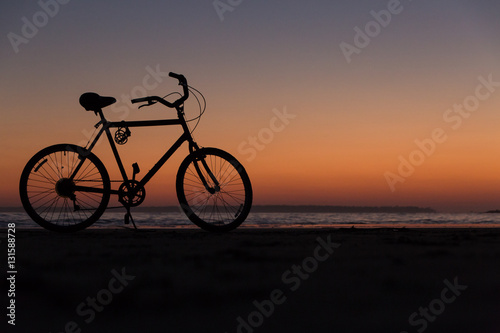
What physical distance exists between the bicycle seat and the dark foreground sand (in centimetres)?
282

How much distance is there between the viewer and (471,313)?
242cm

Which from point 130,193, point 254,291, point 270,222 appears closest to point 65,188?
point 130,193

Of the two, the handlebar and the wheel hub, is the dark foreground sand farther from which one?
the handlebar

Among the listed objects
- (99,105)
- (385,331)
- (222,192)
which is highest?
(99,105)

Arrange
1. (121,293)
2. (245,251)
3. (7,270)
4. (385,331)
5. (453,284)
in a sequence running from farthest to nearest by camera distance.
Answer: (245,251) → (7,270) → (453,284) → (121,293) → (385,331)

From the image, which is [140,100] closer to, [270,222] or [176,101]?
[176,101]

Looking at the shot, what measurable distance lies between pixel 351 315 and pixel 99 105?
5360 mm

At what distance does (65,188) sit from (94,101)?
3.92 feet

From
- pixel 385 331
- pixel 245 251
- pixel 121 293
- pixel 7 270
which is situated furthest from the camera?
pixel 245 251

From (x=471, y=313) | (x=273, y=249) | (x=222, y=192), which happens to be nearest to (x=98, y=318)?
(x=471, y=313)

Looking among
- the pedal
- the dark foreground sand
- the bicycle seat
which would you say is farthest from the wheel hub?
the dark foreground sand

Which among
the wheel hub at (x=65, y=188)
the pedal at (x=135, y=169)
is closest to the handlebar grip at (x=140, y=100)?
the pedal at (x=135, y=169)

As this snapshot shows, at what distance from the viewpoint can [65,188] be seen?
22.9 feet

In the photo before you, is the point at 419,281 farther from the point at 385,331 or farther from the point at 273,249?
the point at 273,249
